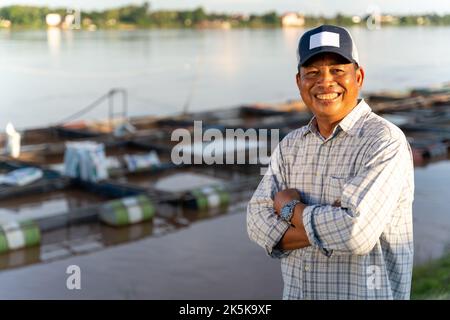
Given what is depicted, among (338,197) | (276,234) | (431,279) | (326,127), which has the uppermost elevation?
(326,127)

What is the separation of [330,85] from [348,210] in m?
0.32

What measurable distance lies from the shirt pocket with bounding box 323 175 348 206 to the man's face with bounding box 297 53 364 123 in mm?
154

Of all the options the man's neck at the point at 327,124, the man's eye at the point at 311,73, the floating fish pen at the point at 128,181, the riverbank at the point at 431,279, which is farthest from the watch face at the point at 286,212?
the floating fish pen at the point at 128,181

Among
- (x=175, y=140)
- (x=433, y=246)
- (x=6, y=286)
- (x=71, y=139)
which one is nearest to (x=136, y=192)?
(x=6, y=286)

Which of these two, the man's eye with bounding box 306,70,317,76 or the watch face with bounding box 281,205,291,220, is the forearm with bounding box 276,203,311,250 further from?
the man's eye with bounding box 306,70,317,76

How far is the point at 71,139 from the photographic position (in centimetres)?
1319

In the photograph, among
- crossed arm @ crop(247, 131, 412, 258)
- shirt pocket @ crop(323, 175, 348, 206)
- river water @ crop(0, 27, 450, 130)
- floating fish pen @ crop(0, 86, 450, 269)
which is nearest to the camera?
crossed arm @ crop(247, 131, 412, 258)

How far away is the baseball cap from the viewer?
65.7 inches

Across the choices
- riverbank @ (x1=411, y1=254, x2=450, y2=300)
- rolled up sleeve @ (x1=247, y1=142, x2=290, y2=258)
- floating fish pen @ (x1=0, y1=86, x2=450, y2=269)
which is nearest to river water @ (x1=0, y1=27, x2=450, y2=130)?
floating fish pen @ (x1=0, y1=86, x2=450, y2=269)

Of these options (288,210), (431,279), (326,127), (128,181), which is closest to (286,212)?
(288,210)

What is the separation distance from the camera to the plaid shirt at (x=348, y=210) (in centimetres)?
160

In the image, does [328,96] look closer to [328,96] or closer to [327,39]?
[328,96]

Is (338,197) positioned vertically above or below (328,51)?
below

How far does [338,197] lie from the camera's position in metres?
1.70
